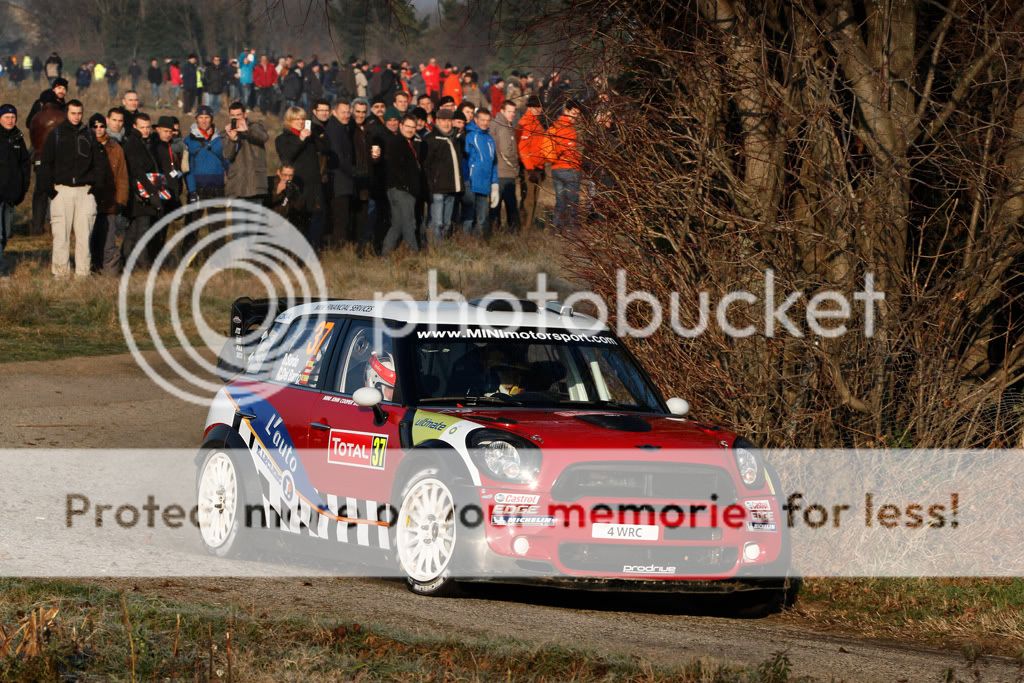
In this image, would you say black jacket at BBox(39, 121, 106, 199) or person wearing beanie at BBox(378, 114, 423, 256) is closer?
black jacket at BBox(39, 121, 106, 199)

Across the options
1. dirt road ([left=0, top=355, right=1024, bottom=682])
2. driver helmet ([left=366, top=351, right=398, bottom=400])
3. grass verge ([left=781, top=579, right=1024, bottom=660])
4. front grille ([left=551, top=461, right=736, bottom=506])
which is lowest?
grass verge ([left=781, top=579, right=1024, bottom=660])

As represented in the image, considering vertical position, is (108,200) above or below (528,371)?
above

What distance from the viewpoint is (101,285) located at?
21969mm

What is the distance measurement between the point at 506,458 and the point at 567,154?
4.37 meters

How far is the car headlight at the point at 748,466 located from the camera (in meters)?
9.21

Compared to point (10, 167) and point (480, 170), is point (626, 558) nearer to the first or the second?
point (10, 167)

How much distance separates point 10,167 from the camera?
21.6 m

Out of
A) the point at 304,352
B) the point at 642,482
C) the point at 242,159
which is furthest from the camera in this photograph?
the point at 242,159

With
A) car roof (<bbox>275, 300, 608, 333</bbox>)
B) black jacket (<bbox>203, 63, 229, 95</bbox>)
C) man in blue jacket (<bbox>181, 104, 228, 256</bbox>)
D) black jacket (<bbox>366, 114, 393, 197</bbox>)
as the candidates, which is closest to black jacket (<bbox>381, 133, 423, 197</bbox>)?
black jacket (<bbox>366, 114, 393, 197</bbox>)

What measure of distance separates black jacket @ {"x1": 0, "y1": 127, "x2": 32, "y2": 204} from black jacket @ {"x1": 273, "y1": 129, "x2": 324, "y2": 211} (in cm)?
361

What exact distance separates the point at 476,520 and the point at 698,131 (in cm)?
431

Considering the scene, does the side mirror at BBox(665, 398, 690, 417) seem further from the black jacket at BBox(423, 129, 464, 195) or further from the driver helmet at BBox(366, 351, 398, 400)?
the black jacket at BBox(423, 129, 464, 195)

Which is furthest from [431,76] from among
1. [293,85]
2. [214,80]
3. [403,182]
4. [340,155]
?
[403,182]

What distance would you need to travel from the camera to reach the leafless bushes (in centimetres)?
1112
